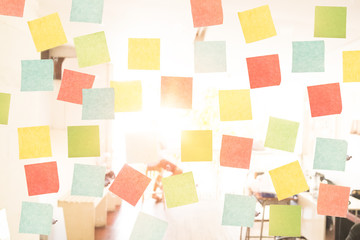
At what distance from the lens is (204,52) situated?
3.94 feet

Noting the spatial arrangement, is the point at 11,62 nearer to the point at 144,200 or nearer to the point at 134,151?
the point at 134,151

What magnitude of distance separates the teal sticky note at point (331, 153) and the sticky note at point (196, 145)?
0.40 m

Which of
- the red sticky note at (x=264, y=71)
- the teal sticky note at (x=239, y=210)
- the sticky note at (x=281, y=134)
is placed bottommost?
the teal sticky note at (x=239, y=210)

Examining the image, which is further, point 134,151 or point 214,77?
point 214,77

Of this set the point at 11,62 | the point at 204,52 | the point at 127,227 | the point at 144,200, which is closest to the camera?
the point at 204,52

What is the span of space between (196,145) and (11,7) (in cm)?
81

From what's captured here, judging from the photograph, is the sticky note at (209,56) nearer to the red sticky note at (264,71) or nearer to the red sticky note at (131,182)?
the red sticky note at (264,71)

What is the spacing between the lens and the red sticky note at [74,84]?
1.20 metres

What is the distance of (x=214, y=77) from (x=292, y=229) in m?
5.07

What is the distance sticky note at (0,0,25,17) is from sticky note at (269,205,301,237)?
3.82 ft

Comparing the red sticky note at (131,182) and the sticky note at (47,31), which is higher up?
the sticky note at (47,31)

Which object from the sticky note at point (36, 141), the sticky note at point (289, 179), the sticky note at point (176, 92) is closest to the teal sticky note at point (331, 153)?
the sticky note at point (289, 179)

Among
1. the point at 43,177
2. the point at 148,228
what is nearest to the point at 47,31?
the point at 43,177

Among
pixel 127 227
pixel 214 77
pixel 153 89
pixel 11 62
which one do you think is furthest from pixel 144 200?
pixel 11 62
